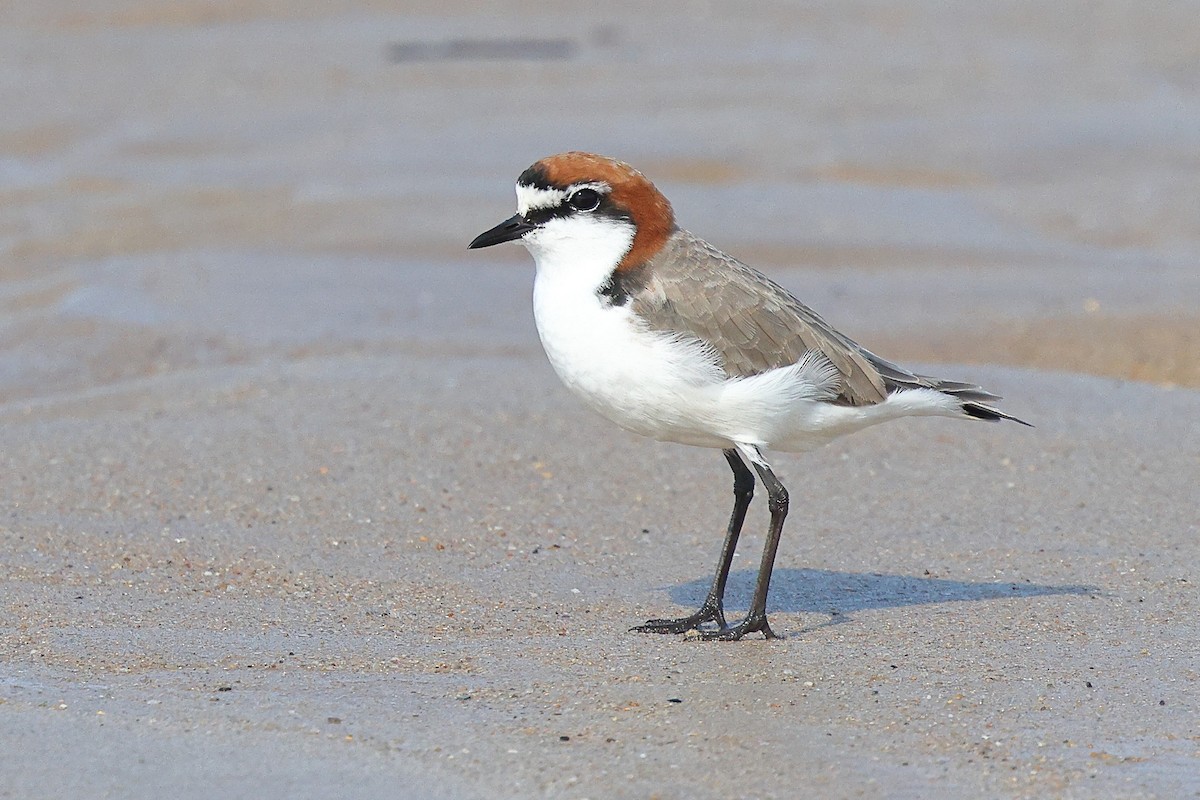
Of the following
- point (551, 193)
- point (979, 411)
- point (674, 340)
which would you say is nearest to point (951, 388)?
point (979, 411)

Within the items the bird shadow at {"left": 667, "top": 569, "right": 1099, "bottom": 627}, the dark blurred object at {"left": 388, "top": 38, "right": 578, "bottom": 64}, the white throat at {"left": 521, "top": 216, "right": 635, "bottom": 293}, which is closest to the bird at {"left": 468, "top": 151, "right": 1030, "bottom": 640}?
the white throat at {"left": 521, "top": 216, "right": 635, "bottom": 293}

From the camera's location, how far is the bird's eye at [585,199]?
555cm

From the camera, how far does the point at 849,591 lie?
619 cm

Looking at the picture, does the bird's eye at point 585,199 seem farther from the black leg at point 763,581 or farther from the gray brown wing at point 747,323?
the black leg at point 763,581

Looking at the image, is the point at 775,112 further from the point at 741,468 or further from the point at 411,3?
the point at 741,468

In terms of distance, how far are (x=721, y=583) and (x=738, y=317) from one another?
3.24 feet

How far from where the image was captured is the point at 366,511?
22.4 feet

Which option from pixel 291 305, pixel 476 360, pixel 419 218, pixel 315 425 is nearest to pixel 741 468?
pixel 315 425

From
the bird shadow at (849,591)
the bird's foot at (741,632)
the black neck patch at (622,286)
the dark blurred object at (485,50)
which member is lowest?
the bird shadow at (849,591)

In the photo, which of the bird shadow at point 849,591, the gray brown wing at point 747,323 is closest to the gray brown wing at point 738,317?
the gray brown wing at point 747,323

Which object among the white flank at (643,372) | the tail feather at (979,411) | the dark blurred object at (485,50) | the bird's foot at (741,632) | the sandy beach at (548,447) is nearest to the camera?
the sandy beach at (548,447)

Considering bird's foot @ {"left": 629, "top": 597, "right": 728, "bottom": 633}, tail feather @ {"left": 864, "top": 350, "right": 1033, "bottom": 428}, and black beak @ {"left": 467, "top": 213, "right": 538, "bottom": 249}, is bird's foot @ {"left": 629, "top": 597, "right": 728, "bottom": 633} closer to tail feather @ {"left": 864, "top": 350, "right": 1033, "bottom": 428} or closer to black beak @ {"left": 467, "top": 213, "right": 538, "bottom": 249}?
tail feather @ {"left": 864, "top": 350, "right": 1033, "bottom": 428}

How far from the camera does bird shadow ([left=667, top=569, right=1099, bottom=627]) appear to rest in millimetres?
6023

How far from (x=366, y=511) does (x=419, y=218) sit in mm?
5437
